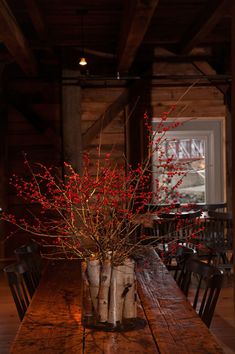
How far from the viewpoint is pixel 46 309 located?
288cm

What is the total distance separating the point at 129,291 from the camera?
249cm

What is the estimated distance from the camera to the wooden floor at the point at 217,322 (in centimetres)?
450

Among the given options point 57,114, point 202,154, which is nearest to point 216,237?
point 202,154

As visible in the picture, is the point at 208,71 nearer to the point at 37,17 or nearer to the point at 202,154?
the point at 202,154

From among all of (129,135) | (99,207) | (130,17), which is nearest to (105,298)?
(99,207)

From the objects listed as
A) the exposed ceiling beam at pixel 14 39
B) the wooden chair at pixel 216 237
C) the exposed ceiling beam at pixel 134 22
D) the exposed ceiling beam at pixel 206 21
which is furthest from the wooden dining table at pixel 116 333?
the wooden chair at pixel 216 237

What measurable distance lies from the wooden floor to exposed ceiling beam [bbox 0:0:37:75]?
2.67 meters

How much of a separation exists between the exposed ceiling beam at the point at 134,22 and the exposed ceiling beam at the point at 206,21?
0.70 metres

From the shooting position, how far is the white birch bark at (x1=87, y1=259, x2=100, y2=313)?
97.7 inches

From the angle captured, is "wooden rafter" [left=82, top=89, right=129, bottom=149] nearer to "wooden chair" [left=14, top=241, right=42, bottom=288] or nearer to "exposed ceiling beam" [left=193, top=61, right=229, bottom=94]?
"exposed ceiling beam" [left=193, top=61, right=229, bottom=94]

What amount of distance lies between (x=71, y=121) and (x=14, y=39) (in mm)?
2173

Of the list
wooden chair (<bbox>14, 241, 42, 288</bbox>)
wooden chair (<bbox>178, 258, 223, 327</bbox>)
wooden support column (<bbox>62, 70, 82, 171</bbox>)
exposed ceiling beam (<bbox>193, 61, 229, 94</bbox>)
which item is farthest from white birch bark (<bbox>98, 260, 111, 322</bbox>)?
exposed ceiling beam (<bbox>193, 61, 229, 94</bbox>)

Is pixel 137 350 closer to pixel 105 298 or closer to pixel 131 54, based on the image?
pixel 105 298

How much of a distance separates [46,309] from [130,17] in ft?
9.55
